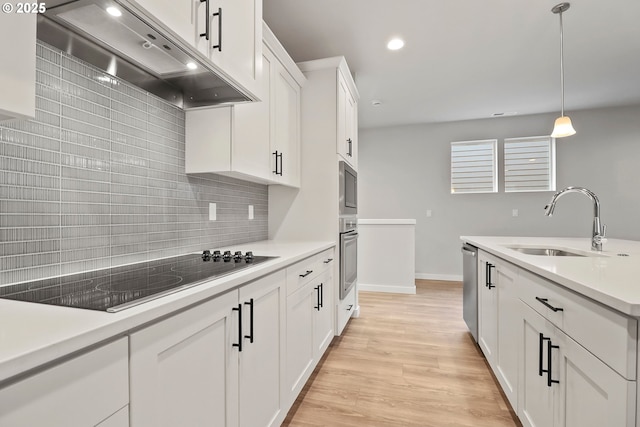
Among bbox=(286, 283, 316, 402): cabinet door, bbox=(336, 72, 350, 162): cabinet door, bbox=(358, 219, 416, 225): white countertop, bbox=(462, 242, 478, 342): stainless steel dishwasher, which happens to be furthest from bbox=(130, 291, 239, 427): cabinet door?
bbox=(358, 219, 416, 225): white countertop

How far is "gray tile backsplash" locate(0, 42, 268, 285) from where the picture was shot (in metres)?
0.94

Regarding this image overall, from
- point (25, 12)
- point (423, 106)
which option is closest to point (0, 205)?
point (25, 12)

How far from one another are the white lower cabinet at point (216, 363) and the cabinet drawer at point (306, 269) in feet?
0.37

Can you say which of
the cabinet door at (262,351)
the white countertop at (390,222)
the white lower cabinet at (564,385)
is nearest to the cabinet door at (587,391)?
the white lower cabinet at (564,385)

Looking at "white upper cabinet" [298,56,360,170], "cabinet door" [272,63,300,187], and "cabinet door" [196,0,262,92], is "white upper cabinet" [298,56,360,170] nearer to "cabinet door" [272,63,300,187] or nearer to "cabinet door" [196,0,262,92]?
"cabinet door" [272,63,300,187]

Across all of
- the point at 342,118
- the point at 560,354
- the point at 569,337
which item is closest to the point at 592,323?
the point at 569,337

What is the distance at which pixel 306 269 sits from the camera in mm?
1796

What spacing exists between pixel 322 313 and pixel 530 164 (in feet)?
14.8

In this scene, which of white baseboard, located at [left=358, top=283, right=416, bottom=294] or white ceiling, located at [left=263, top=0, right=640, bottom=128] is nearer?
white ceiling, located at [left=263, top=0, right=640, bottom=128]

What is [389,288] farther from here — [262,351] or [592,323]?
[592,323]

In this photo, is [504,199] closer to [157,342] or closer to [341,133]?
[341,133]

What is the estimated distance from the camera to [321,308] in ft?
6.95

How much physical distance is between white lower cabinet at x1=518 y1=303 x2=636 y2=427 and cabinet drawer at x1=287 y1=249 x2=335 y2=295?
1063mm

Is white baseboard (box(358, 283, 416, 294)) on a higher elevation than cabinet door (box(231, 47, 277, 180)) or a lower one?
lower
